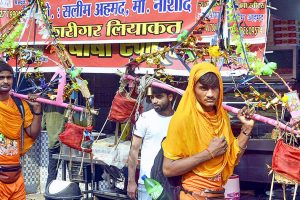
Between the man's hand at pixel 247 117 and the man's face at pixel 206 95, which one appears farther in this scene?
the man's hand at pixel 247 117

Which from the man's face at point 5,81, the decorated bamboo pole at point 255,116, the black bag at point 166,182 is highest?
the man's face at point 5,81

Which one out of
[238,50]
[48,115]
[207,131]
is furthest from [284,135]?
[48,115]

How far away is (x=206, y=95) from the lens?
3.99 metres

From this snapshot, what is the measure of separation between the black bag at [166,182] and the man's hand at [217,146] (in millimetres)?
321

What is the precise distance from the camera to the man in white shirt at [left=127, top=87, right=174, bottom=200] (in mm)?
5422

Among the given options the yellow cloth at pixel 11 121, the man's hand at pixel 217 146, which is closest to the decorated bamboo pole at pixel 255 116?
the man's hand at pixel 217 146

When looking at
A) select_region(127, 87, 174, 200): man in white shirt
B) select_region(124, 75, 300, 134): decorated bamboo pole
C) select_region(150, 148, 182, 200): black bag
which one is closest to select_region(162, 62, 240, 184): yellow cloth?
select_region(150, 148, 182, 200): black bag

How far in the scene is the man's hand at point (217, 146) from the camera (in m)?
3.96

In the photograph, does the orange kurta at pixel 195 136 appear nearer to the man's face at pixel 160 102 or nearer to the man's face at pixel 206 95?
the man's face at pixel 206 95

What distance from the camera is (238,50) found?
5.54m

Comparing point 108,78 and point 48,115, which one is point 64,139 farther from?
point 108,78

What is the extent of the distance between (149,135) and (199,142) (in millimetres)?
1455

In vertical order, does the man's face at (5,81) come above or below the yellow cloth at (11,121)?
above

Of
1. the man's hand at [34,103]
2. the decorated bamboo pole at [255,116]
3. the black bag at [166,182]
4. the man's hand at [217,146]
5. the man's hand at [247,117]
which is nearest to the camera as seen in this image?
the man's hand at [217,146]
